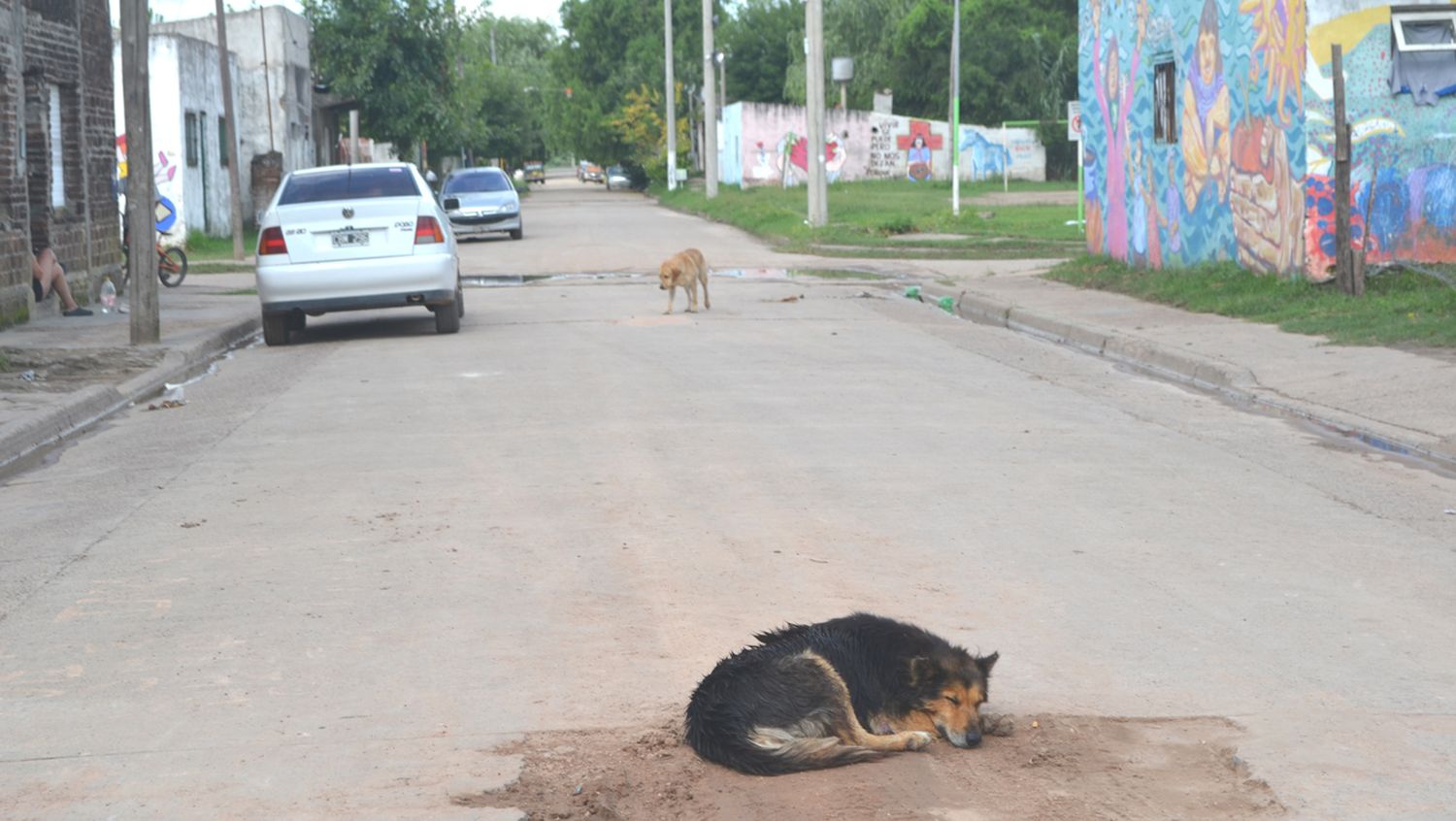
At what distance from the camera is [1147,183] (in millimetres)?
22094

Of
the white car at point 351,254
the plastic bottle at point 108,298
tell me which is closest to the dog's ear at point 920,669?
the white car at point 351,254

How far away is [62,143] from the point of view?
2100 centimetres

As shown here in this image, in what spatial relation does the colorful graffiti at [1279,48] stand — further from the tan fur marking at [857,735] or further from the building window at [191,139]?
the building window at [191,139]

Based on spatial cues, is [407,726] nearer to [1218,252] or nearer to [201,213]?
[1218,252]

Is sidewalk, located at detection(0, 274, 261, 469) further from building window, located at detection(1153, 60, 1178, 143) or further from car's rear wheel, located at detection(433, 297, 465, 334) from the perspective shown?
building window, located at detection(1153, 60, 1178, 143)

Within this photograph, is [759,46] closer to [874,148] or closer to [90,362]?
[874,148]

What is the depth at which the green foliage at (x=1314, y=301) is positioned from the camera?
14.4 m

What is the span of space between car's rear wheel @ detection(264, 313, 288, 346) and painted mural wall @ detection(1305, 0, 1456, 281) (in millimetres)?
10584

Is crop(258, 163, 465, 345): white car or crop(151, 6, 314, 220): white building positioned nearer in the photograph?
crop(258, 163, 465, 345): white car

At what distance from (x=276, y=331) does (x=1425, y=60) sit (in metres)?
12.1

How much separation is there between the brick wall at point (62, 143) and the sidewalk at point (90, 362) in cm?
87

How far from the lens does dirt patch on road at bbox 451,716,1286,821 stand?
4.43 m

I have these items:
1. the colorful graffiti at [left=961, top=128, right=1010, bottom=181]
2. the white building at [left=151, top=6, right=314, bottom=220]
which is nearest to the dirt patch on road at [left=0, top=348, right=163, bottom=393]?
the white building at [left=151, top=6, right=314, bottom=220]

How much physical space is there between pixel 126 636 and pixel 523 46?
6101 inches
